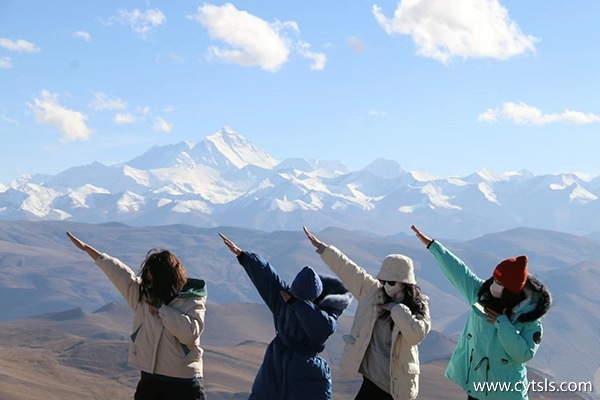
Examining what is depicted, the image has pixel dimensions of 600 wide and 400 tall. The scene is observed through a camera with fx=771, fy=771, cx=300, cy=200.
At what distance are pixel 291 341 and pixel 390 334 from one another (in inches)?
38.8

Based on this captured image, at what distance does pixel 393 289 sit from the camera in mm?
7578

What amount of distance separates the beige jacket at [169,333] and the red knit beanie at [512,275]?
2.84m

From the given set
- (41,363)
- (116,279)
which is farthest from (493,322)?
(41,363)

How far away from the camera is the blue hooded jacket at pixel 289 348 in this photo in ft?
24.9

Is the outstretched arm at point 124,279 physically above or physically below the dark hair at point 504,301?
below

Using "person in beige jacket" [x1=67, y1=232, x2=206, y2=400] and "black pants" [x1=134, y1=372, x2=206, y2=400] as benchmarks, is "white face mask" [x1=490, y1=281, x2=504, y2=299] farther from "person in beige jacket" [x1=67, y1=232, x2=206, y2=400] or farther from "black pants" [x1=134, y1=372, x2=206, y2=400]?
"black pants" [x1=134, y1=372, x2=206, y2=400]

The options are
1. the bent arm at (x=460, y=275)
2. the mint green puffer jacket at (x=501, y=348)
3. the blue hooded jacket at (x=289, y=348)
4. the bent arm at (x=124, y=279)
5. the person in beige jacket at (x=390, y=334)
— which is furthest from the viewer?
the bent arm at (x=460, y=275)

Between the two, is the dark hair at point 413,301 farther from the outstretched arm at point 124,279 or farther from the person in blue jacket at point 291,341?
the outstretched arm at point 124,279

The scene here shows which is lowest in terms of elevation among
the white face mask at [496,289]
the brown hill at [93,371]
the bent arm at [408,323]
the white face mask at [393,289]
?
the brown hill at [93,371]

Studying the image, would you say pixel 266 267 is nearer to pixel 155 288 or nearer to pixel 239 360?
pixel 155 288

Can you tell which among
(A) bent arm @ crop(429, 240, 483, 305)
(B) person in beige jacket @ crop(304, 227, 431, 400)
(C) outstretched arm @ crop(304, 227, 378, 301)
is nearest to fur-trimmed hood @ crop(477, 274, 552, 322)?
(A) bent arm @ crop(429, 240, 483, 305)

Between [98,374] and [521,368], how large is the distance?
12229 cm

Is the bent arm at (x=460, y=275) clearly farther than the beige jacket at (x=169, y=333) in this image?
Yes

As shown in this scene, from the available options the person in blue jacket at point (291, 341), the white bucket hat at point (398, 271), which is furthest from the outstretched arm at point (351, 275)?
the white bucket hat at point (398, 271)
